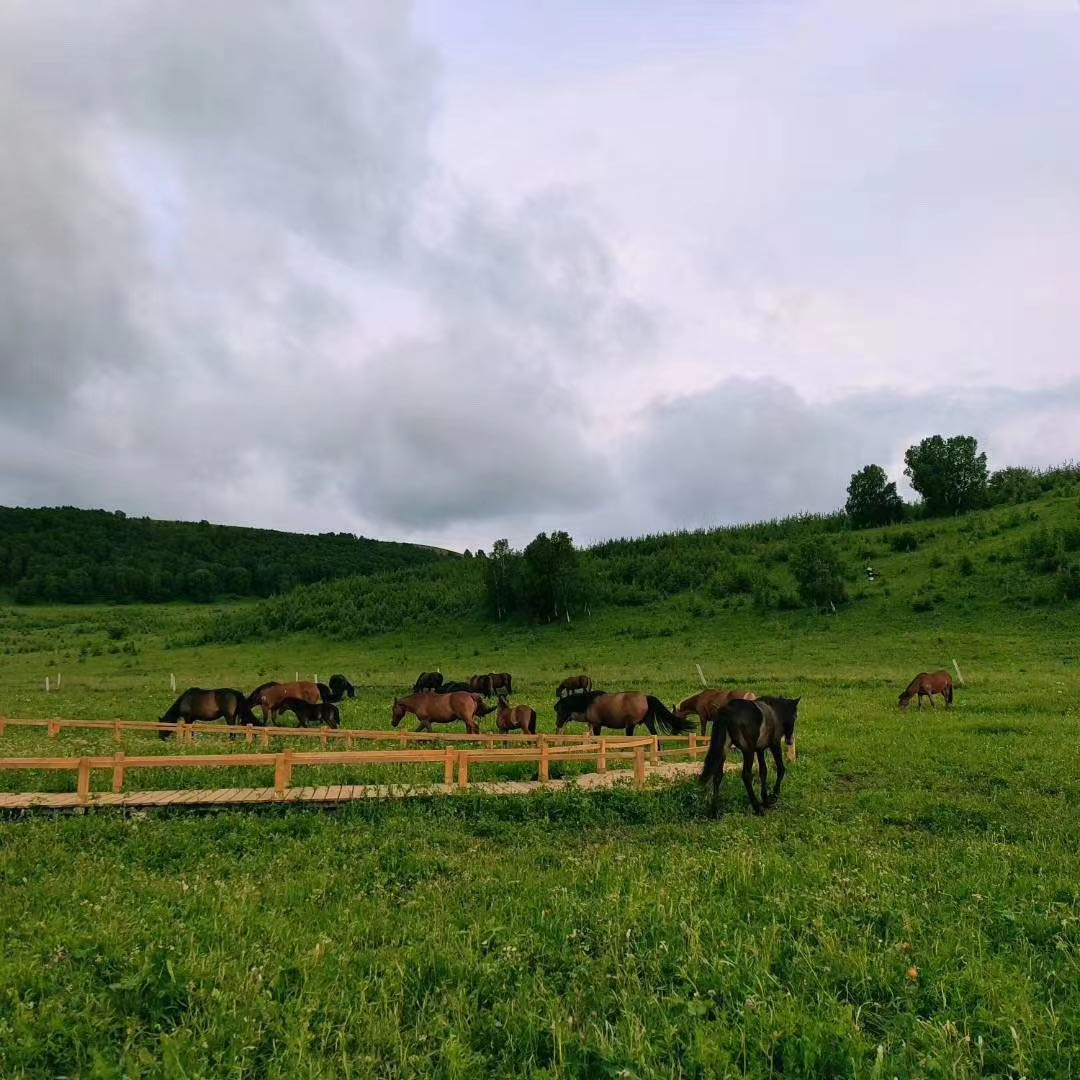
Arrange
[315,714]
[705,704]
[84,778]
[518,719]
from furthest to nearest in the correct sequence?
[315,714] → [518,719] → [705,704] → [84,778]

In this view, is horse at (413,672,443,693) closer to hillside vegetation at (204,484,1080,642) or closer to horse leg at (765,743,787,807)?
horse leg at (765,743,787,807)

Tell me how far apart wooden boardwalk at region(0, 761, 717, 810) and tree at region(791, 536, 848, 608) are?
131 ft

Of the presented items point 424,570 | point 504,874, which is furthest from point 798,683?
point 424,570

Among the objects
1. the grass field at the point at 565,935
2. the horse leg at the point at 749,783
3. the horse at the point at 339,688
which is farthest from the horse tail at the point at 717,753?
the horse at the point at 339,688

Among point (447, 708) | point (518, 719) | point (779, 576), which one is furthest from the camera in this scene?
point (779, 576)

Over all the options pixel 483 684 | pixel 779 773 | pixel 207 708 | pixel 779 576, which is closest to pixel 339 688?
pixel 483 684

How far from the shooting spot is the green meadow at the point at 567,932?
4367mm

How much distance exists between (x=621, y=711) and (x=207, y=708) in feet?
42.1

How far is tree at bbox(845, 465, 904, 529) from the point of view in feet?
250

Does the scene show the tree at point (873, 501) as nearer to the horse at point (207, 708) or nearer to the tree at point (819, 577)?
the tree at point (819, 577)

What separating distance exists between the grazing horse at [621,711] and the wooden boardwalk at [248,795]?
16.3 ft

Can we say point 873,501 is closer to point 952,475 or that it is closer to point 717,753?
point 952,475

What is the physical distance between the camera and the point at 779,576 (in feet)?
189

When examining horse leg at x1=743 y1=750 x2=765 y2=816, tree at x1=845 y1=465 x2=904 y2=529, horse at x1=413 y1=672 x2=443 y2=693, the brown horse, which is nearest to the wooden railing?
horse leg at x1=743 y1=750 x2=765 y2=816
